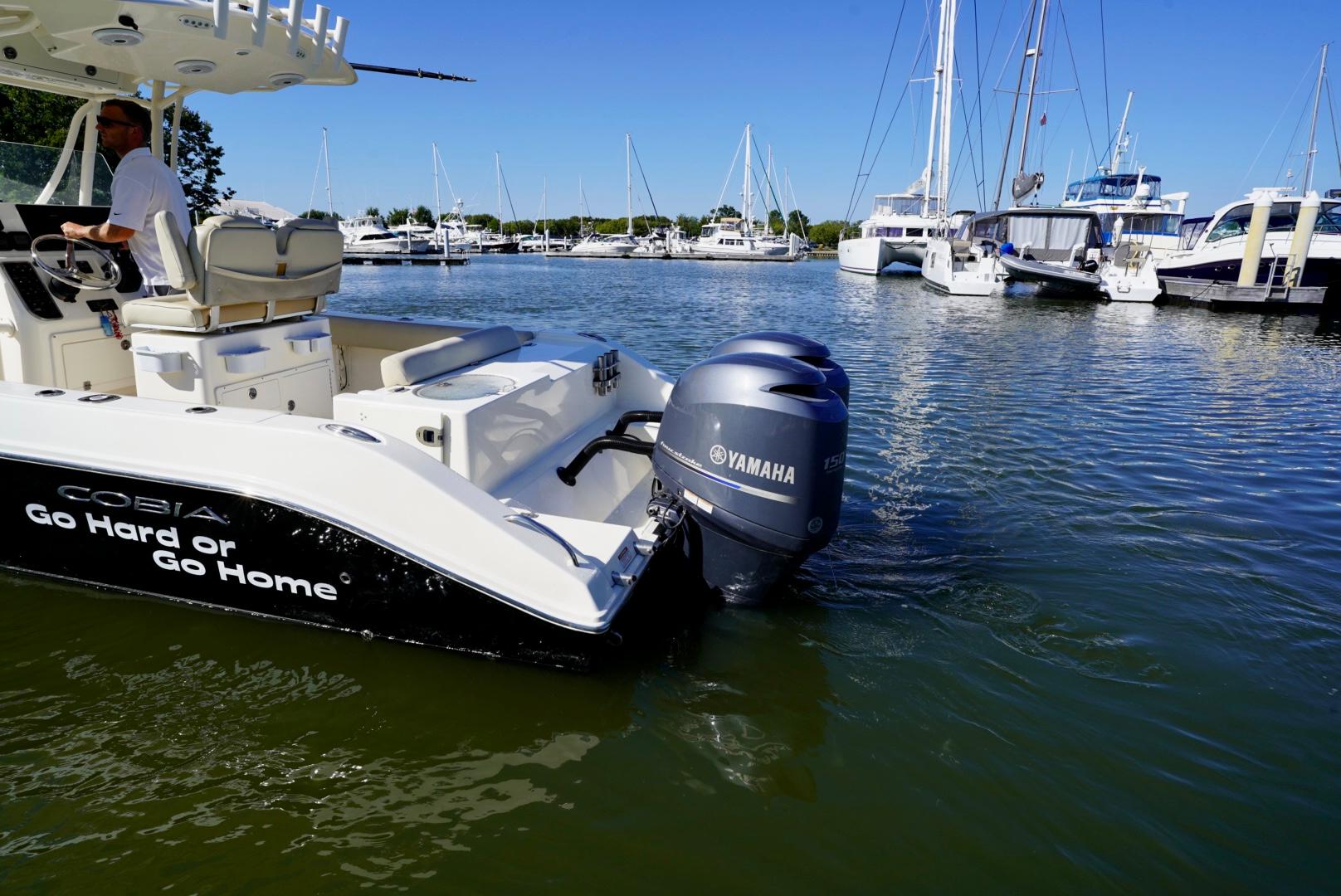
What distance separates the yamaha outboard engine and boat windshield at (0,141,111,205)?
13.4 feet

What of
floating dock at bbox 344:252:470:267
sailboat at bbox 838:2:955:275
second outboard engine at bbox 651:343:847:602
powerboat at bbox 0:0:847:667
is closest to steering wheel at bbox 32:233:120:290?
powerboat at bbox 0:0:847:667

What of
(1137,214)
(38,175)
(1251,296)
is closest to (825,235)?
(1137,214)

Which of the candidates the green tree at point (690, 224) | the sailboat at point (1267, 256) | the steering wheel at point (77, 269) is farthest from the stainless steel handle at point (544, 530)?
the green tree at point (690, 224)

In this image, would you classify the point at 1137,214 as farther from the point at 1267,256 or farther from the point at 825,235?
the point at 825,235

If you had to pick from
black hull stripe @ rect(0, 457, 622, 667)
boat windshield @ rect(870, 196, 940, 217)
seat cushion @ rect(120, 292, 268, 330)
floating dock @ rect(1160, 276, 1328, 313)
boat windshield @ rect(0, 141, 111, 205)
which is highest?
boat windshield @ rect(870, 196, 940, 217)

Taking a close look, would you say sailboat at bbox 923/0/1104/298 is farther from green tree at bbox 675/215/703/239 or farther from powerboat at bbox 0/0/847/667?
green tree at bbox 675/215/703/239

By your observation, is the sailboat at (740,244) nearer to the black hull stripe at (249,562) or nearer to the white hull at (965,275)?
the white hull at (965,275)

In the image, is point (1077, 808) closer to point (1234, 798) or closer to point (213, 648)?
point (1234, 798)

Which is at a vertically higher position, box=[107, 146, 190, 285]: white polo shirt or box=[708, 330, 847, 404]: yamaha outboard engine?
box=[107, 146, 190, 285]: white polo shirt

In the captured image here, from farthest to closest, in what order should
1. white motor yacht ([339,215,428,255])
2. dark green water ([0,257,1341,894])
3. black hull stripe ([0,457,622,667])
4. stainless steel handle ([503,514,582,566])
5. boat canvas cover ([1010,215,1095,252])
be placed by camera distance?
white motor yacht ([339,215,428,255]) < boat canvas cover ([1010,215,1095,252]) < black hull stripe ([0,457,622,667]) < stainless steel handle ([503,514,582,566]) < dark green water ([0,257,1341,894])

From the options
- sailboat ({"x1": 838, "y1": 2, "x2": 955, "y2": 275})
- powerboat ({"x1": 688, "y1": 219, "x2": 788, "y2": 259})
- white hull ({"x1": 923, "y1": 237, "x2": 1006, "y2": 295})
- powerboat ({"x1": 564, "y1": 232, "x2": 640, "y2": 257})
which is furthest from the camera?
powerboat ({"x1": 564, "y1": 232, "x2": 640, "y2": 257})

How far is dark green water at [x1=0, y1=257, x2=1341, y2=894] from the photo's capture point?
2.43 m

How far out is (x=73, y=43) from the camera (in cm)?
378

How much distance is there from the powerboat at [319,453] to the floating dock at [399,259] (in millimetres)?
55141
